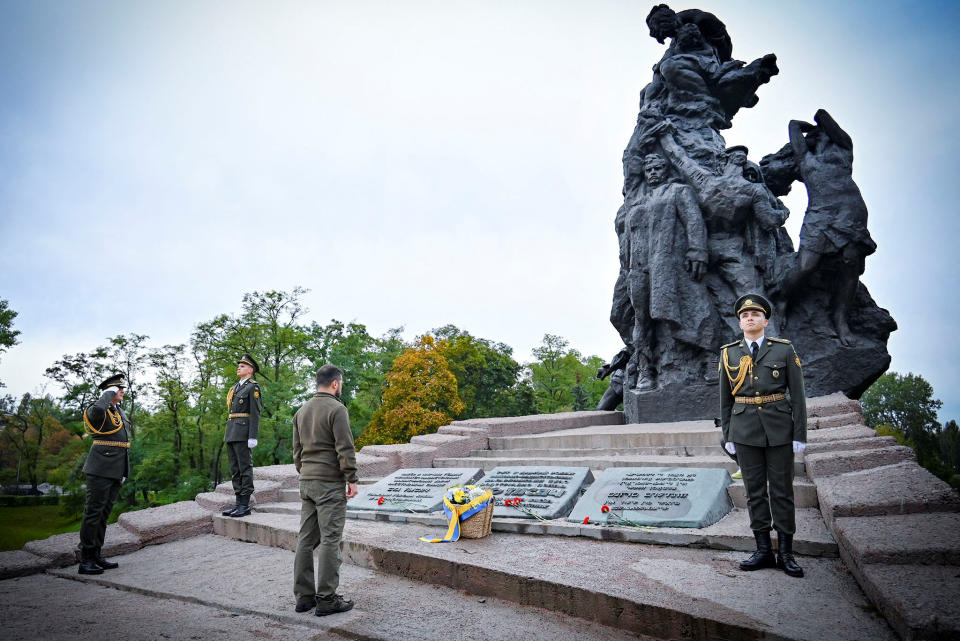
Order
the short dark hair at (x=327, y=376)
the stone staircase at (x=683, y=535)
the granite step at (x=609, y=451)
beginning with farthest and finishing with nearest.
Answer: the granite step at (x=609, y=451) → the short dark hair at (x=327, y=376) → the stone staircase at (x=683, y=535)

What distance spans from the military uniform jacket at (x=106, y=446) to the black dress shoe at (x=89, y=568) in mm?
759

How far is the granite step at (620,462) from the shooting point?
17.5ft

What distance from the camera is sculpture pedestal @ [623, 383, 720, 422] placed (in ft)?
32.1

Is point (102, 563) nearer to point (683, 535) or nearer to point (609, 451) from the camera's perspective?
point (683, 535)

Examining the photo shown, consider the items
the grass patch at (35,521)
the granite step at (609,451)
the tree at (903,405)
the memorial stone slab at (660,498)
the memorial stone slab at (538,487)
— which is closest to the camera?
the memorial stone slab at (660,498)

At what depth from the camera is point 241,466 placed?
631 cm

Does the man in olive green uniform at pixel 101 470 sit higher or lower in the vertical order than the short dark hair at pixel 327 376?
lower

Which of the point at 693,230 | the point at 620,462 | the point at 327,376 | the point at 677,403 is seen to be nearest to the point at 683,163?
the point at 693,230

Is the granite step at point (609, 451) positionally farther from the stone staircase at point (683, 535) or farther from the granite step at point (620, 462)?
the granite step at point (620, 462)

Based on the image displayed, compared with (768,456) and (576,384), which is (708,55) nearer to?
(768,456)

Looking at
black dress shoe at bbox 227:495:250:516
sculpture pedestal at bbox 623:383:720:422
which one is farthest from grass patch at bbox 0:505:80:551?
sculpture pedestal at bbox 623:383:720:422

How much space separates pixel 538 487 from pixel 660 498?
4.06ft

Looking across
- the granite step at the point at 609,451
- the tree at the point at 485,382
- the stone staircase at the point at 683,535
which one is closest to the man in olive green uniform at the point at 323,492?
the stone staircase at the point at 683,535

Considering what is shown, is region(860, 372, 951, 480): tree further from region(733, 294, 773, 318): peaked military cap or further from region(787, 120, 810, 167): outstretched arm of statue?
region(733, 294, 773, 318): peaked military cap
